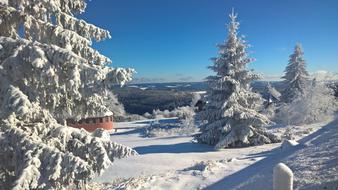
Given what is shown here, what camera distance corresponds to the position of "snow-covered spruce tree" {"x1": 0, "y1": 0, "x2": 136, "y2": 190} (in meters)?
5.97

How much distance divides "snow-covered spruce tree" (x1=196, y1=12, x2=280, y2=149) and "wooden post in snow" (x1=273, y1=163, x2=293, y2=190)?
14919 millimetres

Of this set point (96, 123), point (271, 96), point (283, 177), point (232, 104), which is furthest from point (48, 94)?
point (271, 96)

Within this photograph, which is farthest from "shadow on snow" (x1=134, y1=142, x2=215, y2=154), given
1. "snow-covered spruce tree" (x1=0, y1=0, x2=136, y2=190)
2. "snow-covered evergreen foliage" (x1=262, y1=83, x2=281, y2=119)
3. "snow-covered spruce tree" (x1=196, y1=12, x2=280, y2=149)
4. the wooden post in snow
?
"snow-covered evergreen foliage" (x1=262, y1=83, x2=281, y2=119)

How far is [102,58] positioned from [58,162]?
2.62m

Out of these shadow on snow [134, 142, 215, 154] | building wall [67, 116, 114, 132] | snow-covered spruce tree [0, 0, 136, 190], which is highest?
snow-covered spruce tree [0, 0, 136, 190]

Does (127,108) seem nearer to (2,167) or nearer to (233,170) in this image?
(233,170)

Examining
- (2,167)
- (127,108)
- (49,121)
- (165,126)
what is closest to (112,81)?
(49,121)

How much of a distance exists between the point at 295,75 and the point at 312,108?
11.5 metres

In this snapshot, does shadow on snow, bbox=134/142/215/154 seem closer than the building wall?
Yes

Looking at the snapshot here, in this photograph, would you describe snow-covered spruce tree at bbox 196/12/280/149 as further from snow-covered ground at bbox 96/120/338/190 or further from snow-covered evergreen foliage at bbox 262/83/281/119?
snow-covered evergreen foliage at bbox 262/83/281/119

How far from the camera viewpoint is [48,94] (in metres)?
6.97

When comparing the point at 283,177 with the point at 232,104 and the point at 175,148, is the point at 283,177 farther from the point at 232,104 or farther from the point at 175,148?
the point at 232,104

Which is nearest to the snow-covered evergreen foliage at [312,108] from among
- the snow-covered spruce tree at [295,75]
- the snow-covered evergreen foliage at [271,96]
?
the snow-covered evergreen foliage at [271,96]

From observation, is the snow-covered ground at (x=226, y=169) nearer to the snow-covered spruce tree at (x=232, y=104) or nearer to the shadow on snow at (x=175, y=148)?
the shadow on snow at (x=175, y=148)
